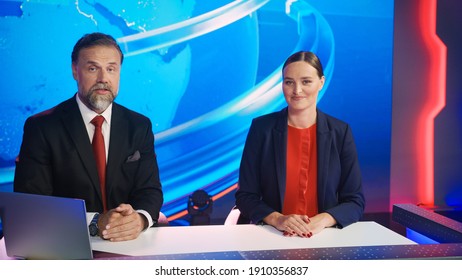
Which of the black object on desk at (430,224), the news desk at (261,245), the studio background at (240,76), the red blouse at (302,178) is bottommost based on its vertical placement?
the news desk at (261,245)

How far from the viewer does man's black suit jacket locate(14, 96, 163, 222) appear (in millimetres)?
2332

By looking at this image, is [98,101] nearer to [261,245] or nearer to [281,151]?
[281,151]

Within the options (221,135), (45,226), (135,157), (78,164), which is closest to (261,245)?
(45,226)

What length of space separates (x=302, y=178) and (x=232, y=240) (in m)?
0.65

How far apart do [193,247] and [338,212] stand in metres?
0.69

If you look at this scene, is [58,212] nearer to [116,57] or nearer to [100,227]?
[100,227]

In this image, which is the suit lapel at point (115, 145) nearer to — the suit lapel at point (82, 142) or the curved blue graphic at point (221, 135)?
the suit lapel at point (82, 142)

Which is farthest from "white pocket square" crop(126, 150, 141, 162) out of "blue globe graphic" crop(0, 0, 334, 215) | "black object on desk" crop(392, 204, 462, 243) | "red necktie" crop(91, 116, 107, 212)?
"blue globe graphic" crop(0, 0, 334, 215)

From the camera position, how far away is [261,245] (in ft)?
6.09

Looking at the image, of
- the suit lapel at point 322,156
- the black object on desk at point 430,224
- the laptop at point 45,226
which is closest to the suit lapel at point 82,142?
the laptop at point 45,226

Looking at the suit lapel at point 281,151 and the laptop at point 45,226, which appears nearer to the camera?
the laptop at point 45,226

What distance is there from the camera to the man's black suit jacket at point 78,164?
7.65ft

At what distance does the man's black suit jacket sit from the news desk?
1.17 ft

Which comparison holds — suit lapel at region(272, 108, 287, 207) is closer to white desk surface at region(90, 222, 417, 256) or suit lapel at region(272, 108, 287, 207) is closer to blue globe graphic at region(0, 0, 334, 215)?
white desk surface at region(90, 222, 417, 256)
